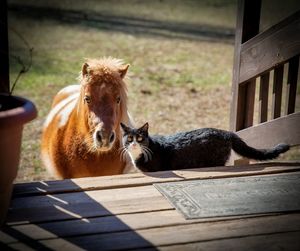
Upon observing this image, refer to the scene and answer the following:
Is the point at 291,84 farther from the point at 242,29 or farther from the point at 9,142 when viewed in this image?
the point at 9,142

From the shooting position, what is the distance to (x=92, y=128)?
3984mm

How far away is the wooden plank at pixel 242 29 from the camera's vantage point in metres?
4.26

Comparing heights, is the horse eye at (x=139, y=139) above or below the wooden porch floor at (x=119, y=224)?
above

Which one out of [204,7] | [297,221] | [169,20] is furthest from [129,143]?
[204,7]

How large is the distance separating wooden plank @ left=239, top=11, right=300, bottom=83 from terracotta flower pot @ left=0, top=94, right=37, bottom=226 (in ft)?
7.46

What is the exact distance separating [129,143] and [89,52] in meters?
8.57

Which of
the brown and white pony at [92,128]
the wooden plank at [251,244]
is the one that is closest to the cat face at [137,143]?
the brown and white pony at [92,128]

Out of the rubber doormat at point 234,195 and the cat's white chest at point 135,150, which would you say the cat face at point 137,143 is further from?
the rubber doormat at point 234,195

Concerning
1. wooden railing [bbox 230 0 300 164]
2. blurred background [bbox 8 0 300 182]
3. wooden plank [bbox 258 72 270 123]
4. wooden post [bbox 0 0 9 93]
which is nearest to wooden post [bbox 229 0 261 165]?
wooden railing [bbox 230 0 300 164]

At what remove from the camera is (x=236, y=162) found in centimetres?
469

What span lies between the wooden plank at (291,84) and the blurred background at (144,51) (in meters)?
2.84

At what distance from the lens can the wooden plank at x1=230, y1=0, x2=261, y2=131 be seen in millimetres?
4262

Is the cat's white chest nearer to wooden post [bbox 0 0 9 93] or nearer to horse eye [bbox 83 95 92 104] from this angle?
horse eye [bbox 83 95 92 104]

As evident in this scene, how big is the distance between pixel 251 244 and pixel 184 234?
0.37 meters
